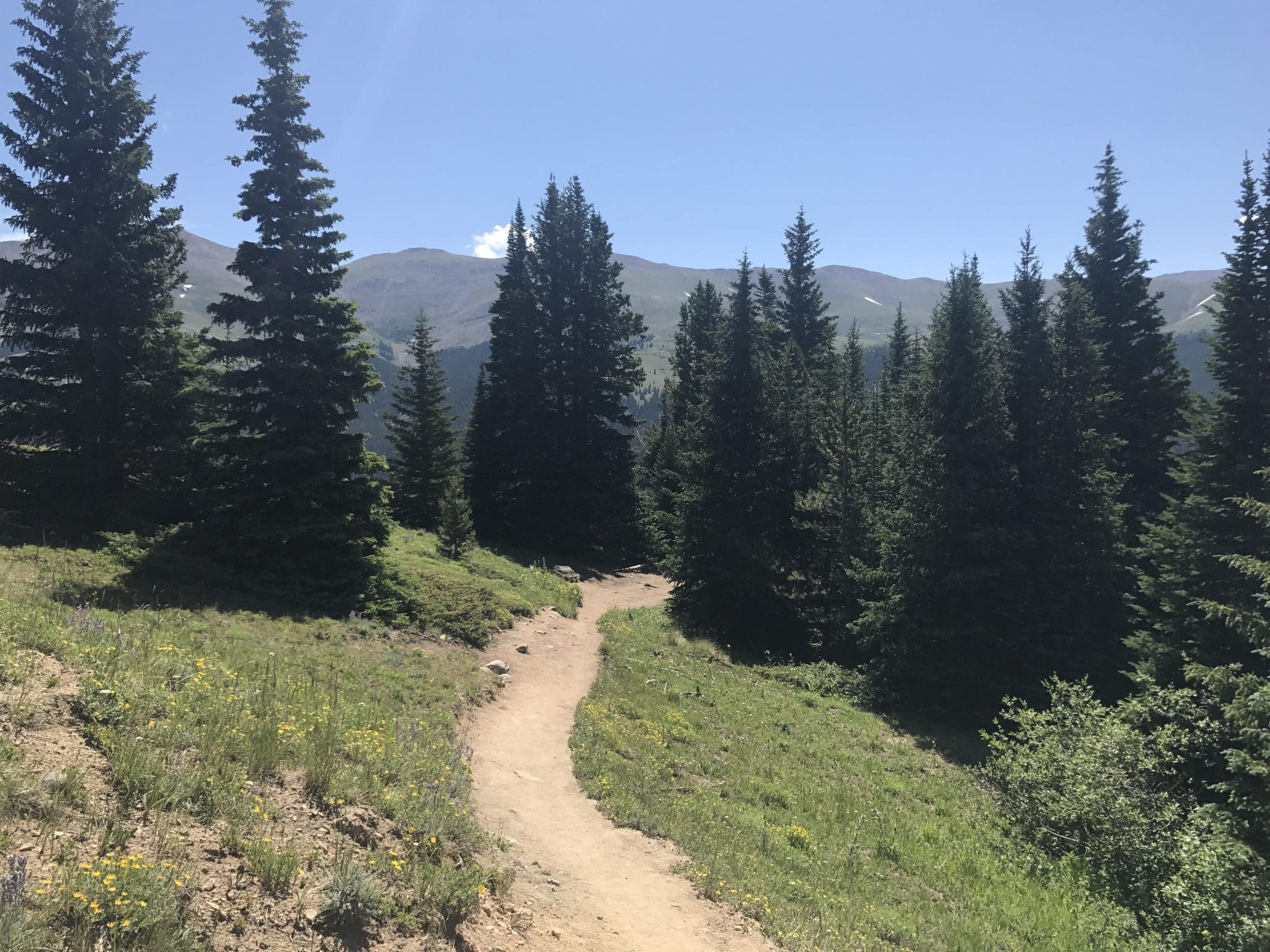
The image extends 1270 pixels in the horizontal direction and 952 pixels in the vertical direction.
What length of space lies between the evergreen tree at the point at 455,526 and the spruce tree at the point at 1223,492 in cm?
2390

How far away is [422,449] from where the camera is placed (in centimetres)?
3872

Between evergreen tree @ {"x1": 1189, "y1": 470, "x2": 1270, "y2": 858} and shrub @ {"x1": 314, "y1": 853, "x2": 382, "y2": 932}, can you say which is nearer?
shrub @ {"x1": 314, "y1": 853, "x2": 382, "y2": 932}

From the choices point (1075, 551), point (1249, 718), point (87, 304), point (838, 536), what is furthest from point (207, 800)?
point (838, 536)

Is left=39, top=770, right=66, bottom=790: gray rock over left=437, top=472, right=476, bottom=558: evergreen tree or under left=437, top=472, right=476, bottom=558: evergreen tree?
over

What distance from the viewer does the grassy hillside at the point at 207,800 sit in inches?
173

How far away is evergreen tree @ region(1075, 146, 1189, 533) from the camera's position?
2777 centimetres

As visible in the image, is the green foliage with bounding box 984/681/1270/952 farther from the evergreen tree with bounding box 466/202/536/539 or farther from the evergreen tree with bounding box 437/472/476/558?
the evergreen tree with bounding box 466/202/536/539

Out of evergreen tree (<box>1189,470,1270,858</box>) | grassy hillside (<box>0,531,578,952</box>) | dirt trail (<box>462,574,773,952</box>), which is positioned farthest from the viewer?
evergreen tree (<box>1189,470,1270,858</box>)

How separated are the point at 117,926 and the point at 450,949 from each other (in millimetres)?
2629

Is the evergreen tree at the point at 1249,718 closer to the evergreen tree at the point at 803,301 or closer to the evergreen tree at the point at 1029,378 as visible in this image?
the evergreen tree at the point at 1029,378

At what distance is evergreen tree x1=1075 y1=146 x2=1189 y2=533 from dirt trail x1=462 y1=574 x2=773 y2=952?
2677cm

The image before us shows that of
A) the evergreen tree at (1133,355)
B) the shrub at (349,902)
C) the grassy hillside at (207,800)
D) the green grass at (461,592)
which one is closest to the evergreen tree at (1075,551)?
the evergreen tree at (1133,355)

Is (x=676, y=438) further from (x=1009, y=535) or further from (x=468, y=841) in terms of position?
(x=468, y=841)

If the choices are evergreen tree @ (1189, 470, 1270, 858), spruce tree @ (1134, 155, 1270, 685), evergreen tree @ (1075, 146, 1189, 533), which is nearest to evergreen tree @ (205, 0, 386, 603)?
evergreen tree @ (1189, 470, 1270, 858)
